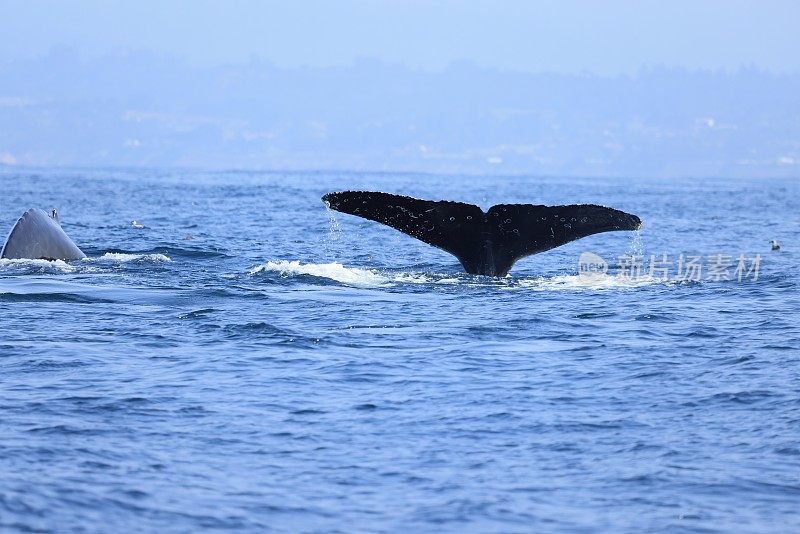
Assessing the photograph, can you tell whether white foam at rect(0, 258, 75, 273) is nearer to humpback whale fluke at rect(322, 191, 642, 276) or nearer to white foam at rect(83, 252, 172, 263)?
white foam at rect(83, 252, 172, 263)

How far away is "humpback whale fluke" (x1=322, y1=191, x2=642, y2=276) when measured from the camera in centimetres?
1318

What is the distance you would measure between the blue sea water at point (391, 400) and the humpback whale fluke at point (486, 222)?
63 centimetres

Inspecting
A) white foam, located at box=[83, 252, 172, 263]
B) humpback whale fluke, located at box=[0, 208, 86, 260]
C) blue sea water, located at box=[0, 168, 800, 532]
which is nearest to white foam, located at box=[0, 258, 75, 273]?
blue sea water, located at box=[0, 168, 800, 532]

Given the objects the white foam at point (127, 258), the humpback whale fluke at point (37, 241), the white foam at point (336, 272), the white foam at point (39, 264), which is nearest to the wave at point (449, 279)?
the white foam at point (336, 272)

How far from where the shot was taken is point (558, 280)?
56.0 feet

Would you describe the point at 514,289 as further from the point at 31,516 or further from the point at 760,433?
the point at 31,516

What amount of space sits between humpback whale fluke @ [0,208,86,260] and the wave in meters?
2.71

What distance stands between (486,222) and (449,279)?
86.2 inches

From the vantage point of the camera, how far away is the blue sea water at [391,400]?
7469 mm

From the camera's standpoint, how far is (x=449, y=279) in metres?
16.3

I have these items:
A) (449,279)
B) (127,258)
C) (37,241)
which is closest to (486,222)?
(449,279)

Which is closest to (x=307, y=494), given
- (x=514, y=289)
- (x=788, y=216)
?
(x=514, y=289)

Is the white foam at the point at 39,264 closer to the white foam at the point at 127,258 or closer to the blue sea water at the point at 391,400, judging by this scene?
the blue sea water at the point at 391,400

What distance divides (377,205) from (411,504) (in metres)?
6.25
